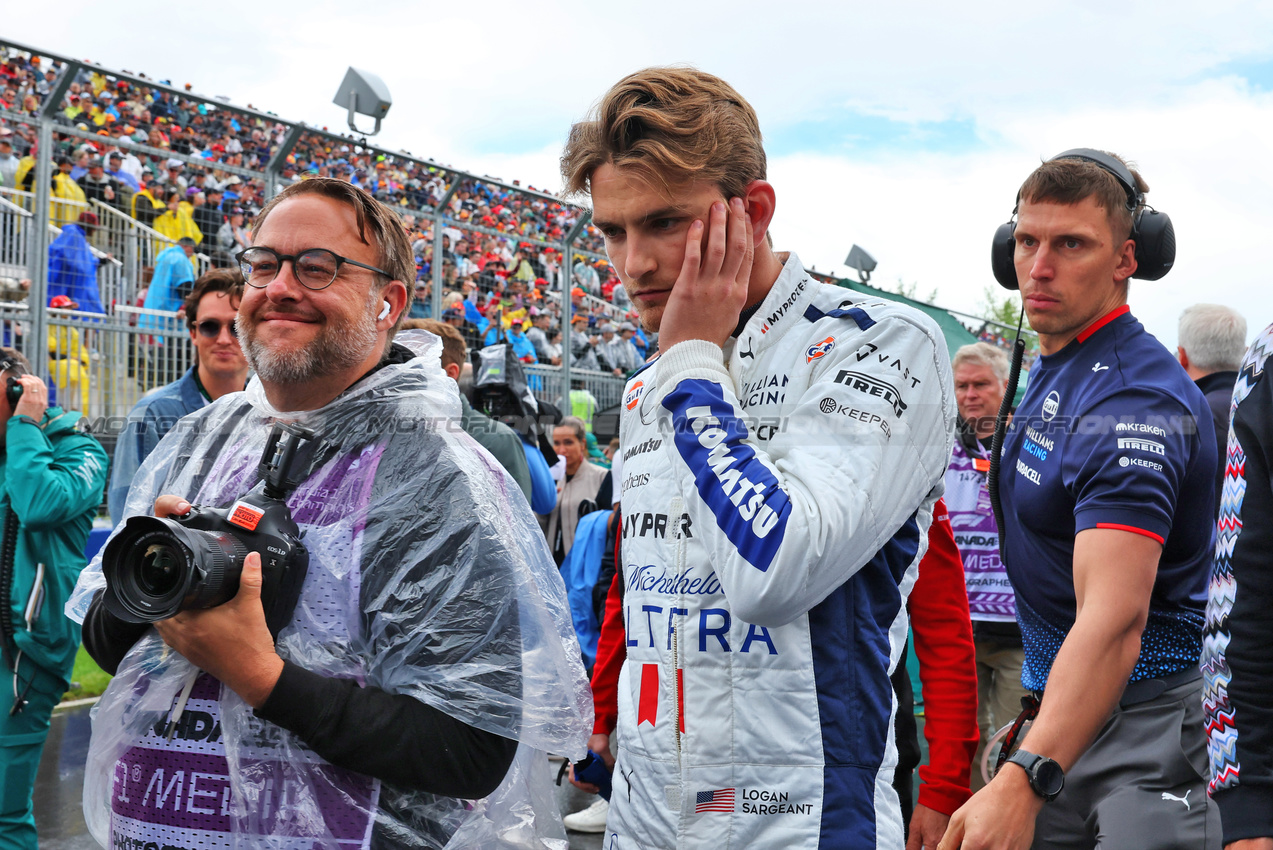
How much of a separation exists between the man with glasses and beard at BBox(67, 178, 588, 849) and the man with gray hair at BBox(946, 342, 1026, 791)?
2.56 metres

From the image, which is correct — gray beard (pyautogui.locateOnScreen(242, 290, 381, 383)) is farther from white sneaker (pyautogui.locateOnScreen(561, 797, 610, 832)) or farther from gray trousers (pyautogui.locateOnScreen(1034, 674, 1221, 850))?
white sneaker (pyautogui.locateOnScreen(561, 797, 610, 832))

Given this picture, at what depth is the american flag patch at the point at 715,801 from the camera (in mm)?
1379

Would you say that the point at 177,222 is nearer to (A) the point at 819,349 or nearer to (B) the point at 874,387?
(A) the point at 819,349

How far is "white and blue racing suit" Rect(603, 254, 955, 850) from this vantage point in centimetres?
128

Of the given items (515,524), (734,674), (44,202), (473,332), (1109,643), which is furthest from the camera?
(473,332)

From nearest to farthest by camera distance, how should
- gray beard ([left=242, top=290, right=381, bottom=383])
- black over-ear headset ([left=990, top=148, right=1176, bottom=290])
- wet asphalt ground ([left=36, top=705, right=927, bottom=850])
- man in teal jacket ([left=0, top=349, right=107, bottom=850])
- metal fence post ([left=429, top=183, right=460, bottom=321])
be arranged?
1. gray beard ([left=242, top=290, right=381, bottom=383])
2. black over-ear headset ([left=990, top=148, right=1176, bottom=290])
3. man in teal jacket ([left=0, top=349, right=107, bottom=850])
4. wet asphalt ground ([left=36, top=705, right=927, bottom=850])
5. metal fence post ([left=429, top=183, right=460, bottom=321])

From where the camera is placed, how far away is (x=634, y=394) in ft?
5.84

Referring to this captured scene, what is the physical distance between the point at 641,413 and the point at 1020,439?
3.02 feet

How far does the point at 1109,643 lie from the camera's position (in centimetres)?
158

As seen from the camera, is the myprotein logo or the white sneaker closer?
the myprotein logo

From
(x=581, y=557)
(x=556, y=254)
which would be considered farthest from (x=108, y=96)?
(x=581, y=557)

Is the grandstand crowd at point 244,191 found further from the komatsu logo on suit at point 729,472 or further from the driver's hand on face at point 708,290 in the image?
the komatsu logo on suit at point 729,472

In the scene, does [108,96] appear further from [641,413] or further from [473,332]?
[641,413]

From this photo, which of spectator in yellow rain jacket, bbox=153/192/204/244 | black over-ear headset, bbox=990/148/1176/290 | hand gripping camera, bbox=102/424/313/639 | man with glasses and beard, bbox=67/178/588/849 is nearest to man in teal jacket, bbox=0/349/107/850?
man with glasses and beard, bbox=67/178/588/849
